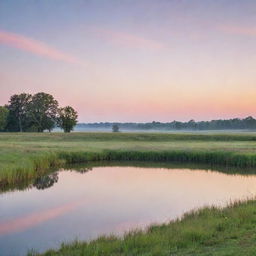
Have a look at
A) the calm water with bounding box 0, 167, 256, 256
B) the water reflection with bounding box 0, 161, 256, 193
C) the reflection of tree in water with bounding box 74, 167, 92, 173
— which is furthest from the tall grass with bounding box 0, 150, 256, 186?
the reflection of tree in water with bounding box 74, 167, 92, 173

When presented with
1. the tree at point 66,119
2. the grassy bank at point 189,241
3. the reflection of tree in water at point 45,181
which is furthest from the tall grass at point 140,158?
the tree at point 66,119

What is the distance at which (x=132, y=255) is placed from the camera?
9.35 metres

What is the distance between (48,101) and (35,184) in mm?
77955

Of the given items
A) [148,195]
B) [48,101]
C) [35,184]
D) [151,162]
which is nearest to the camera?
[148,195]

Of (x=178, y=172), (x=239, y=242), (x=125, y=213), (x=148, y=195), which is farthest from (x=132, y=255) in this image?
(x=178, y=172)

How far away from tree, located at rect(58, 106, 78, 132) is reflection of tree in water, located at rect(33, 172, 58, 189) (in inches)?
2816

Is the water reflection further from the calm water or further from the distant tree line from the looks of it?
the distant tree line

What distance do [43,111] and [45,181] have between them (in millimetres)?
74951

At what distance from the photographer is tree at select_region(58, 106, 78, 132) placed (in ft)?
338

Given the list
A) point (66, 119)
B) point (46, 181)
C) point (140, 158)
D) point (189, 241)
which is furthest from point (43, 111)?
point (189, 241)

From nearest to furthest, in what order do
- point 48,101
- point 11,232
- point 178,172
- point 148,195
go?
1. point 11,232
2. point 148,195
3. point 178,172
4. point 48,101

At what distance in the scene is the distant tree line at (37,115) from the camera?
332 ft

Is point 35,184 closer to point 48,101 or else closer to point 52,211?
point 52,211

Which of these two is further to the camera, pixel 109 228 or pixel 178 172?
pixel 178 172
